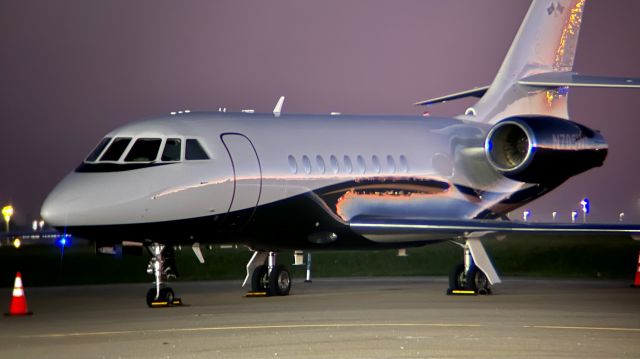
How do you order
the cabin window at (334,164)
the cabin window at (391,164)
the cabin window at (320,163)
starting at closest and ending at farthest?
the cabin window at (320,163)
the cabin window at (334,164)
the cabin window at (391,164)

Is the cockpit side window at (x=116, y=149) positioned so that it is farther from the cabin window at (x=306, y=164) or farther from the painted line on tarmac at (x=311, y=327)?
the painted line on tarmac at (x=311, y=327)

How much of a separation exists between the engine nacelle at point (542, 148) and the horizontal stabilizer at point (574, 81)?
110 cm

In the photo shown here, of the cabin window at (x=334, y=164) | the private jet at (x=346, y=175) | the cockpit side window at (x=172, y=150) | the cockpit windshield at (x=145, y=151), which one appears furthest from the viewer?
the cabin window at (x=334, y=164)

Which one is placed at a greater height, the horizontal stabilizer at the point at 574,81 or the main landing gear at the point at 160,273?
the horizontal stabilizer at the point at 574,81

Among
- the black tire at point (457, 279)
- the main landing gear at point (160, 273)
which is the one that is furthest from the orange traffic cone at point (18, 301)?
the black tire at point (457, 279)

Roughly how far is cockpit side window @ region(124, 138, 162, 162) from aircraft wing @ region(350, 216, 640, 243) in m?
4.80

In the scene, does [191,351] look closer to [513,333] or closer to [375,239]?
[513,333]

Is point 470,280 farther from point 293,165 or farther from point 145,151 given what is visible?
point 145,151

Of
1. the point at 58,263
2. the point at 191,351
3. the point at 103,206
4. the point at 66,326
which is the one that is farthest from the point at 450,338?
the point at 58,263

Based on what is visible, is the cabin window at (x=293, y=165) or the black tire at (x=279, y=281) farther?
the black tire at (x=279, y=281)

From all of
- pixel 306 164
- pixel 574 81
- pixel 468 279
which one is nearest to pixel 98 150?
pixel 306 164

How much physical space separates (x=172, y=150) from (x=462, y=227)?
625 cm

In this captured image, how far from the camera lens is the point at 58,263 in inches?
1528

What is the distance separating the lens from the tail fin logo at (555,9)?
94.5 ft
